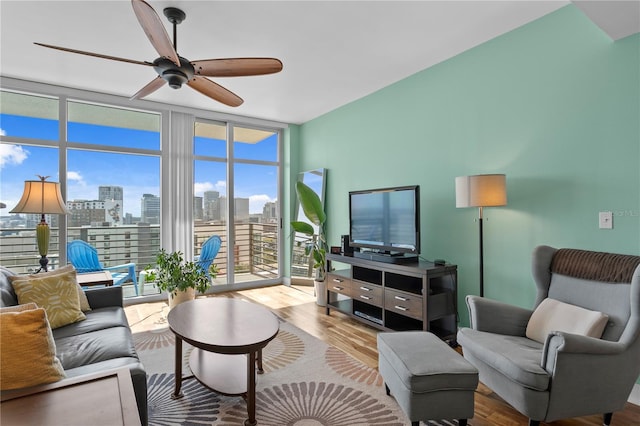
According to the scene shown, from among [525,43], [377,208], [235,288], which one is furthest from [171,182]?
[525,43]

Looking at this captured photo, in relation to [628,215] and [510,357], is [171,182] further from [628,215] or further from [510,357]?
[628,215]

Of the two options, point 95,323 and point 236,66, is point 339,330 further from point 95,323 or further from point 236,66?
point 236,66

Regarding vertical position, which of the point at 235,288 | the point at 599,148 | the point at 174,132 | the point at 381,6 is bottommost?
the point at 235,288

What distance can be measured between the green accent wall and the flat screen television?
366 mm

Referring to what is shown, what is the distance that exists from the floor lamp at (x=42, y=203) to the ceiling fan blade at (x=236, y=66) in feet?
6.41

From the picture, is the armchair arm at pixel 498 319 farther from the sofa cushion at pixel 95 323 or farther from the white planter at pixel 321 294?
the sofa cushion at pixel 95 323

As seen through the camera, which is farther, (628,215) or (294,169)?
(294,169)

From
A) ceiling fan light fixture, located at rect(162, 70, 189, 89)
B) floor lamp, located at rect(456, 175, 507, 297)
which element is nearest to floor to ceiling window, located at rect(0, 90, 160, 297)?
ceiling fan light fixture, located at rect(162, 70, 189, 89)

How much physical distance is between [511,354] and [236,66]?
249 cm

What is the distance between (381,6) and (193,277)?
11.3ft

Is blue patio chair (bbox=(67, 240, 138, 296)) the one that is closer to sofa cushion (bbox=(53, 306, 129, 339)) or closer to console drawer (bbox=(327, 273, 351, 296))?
sofa cushion (bbox=(53, 306, 129, 339))

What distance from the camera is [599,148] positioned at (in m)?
2.38

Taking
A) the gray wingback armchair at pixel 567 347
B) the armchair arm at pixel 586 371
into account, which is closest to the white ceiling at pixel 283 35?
the gray wingback armchair at pixel 567 347

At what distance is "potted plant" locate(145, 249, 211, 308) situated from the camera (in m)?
4.09
